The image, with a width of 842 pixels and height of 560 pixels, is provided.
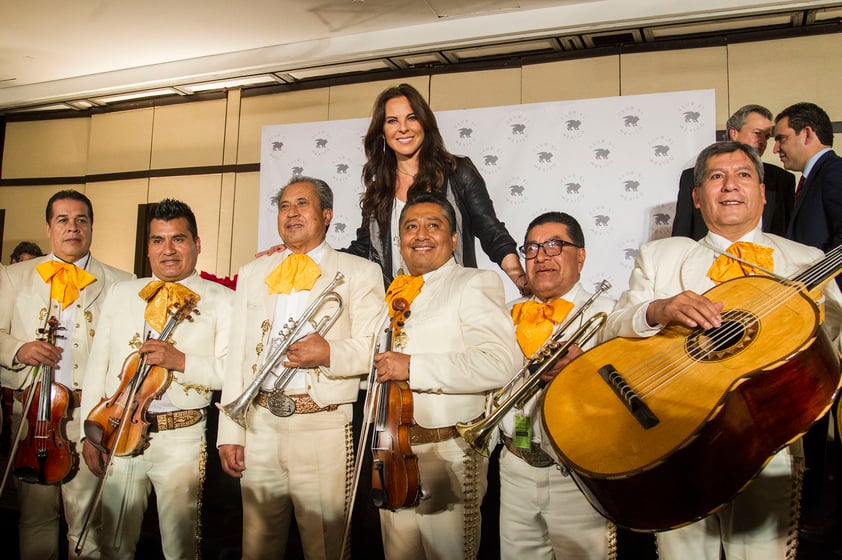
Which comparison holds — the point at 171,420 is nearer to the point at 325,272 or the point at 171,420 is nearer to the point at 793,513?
the point at 325,272

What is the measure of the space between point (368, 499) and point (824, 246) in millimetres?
2933

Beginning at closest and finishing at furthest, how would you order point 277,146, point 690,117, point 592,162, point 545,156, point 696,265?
1. point 696,265
2. point 690,117
3. point 592,162
4. point 545,156
5. point 277,146

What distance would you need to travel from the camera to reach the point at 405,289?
334 cm

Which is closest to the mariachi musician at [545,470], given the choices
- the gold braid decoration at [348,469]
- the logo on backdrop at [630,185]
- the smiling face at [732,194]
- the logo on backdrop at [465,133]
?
the smiling face at [732,194]

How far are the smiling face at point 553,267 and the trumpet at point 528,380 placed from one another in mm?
187

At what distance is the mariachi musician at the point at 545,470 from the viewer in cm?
299

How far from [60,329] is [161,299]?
0.98 meters

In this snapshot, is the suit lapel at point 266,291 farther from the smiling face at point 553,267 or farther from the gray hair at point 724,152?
the gray hair at point 724,152

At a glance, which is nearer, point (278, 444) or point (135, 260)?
point (278, 444)

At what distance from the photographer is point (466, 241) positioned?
16.0 ft

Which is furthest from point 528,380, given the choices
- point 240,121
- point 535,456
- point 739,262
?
point 240,121

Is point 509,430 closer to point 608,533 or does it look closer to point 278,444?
point 608,533

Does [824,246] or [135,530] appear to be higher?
[824,246]

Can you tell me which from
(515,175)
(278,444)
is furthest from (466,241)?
(278,444)
